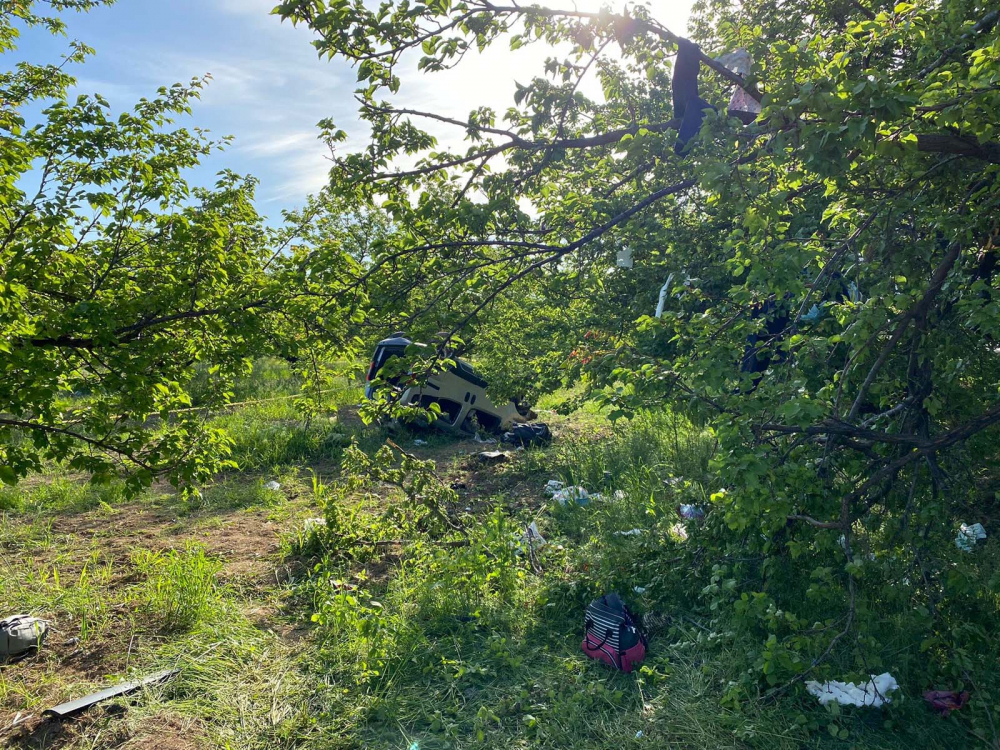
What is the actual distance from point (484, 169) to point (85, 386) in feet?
7.96

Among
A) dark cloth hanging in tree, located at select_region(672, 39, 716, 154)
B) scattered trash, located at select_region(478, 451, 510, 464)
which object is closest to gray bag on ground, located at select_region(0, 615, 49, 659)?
dark cloth hanging in tree, located at select_region(672, 39, 716, 154)

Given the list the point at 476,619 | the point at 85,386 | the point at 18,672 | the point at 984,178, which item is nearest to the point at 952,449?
the point at 984,178

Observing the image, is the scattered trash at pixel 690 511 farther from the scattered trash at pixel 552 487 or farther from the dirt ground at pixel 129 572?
the dirt ground at pixel 129 572

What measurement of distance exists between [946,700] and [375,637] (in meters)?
2.85

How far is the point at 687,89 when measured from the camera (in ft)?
10.4

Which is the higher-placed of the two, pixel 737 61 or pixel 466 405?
pixel 737 61

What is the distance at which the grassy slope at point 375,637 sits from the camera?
2.97 meters

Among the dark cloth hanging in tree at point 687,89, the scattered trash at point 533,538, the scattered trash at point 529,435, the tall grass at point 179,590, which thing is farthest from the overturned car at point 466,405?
the dark cloth hanging in tree at point 687,89

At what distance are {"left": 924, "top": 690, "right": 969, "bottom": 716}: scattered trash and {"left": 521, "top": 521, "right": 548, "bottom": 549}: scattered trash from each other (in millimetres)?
2549

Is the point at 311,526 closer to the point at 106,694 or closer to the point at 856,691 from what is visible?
the point at 106,694

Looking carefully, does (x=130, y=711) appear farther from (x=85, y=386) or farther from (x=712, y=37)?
(x=712, y=37)

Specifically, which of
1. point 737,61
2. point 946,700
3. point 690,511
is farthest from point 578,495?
point 737,61

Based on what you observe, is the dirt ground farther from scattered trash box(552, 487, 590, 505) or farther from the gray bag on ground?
scattered trash box(552, 487, 590, 505)

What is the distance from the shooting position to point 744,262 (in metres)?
2.74
